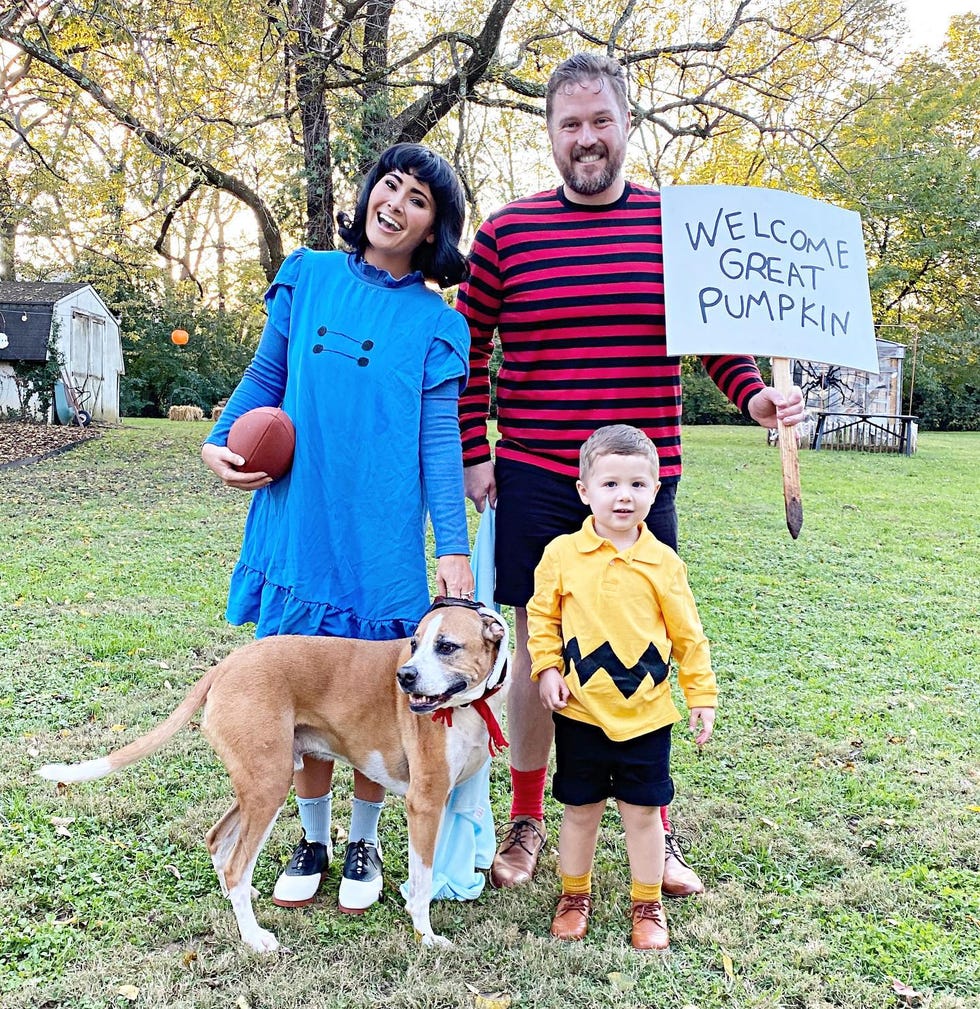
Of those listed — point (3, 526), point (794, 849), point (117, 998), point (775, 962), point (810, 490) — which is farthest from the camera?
point (810, 490)

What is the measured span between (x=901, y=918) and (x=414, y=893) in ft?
5.74

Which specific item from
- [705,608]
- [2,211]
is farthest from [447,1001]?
[2,211]

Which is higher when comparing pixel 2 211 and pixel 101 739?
pixel 2 211

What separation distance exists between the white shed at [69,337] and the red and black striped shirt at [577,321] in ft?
72.0

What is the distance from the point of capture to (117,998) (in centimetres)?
259

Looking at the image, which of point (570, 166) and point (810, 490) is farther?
point (810, 490)

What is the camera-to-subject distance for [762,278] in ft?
10.1

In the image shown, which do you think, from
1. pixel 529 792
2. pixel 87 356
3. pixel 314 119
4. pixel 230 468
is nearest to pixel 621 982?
pixel 529 792

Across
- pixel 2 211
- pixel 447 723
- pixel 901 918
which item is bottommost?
pixel 901 918

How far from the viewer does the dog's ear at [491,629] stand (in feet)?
8.94

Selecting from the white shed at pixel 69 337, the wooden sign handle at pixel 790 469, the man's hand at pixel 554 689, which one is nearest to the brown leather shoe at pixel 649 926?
the man's hand at pixel 554 689

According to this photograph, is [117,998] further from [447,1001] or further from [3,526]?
[3,526]

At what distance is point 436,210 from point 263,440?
0.98 meters

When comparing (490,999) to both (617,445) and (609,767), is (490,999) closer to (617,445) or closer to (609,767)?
(609,767)
